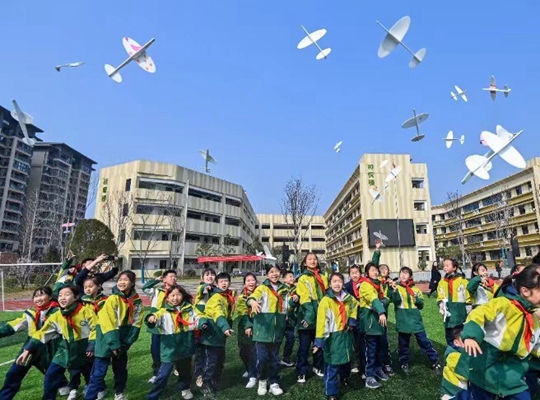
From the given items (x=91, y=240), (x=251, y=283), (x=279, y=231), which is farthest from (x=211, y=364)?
(x=279, y=231)

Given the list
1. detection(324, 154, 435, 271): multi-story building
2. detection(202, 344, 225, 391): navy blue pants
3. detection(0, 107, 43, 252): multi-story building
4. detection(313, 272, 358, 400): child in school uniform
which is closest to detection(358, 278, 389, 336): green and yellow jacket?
detection(313, 272, 358, 400): child in school uniform

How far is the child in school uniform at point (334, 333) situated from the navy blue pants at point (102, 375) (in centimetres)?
253

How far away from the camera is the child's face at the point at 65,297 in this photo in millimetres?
4164

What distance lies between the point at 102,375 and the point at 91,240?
29204 millimetres

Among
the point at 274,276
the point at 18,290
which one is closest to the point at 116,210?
the point at 18,290

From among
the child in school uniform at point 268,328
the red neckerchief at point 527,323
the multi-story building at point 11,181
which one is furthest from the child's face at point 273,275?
the multi-story building at point 11,181

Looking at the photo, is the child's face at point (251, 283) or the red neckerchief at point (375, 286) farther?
the child's face at point (251, 283)

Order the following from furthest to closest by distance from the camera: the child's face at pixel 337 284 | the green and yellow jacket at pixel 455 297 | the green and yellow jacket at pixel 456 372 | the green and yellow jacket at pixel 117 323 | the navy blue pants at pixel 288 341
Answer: the navy blue pants at pixel 288 341, the green and yellow jacket at pixel 455 297, the child's face at pixel 337 284, the green and yellow jacket at pixel 117 323, the green and yellow jacket at pixel 456 372

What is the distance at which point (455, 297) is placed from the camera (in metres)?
5.88

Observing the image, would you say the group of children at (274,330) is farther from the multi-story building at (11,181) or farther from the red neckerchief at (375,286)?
the multi-story building at (11,181)

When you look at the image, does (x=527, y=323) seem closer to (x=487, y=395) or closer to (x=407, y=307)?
(x=487, y=395)

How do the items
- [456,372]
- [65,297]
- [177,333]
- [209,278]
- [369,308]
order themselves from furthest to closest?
1. [209,278]
2. [369,308]
3. [177,333]
4. [65,297]
5. [456,372]

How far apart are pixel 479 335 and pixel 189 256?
4401 centimetres

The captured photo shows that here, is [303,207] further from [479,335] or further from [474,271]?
[479,335]
